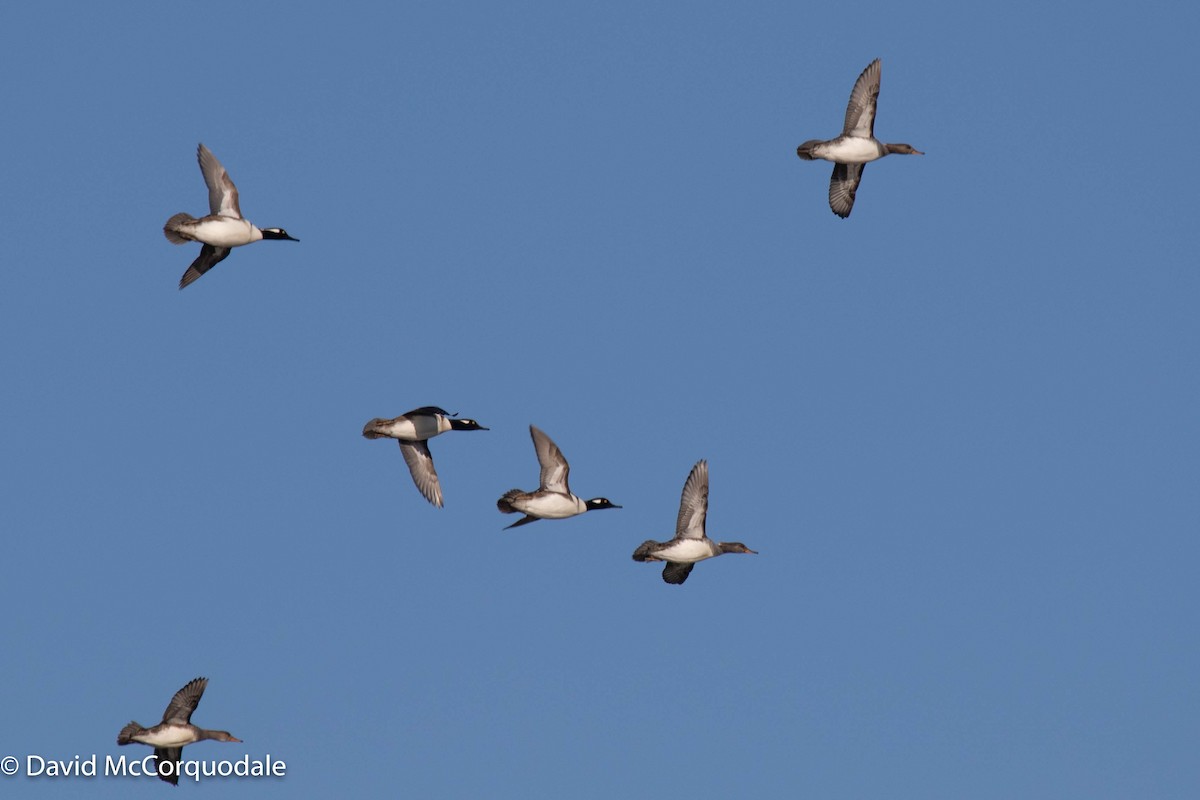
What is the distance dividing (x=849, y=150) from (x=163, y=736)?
19.6 meters

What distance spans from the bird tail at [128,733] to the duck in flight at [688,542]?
11160mm

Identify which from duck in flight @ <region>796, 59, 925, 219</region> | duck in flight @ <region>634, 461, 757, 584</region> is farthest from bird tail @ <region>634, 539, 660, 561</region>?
duck in flight @ <region>796, 59, 925, 219</region>

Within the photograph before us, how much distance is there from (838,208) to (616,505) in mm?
8377

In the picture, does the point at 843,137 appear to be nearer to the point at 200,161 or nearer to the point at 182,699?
the point at 200,161

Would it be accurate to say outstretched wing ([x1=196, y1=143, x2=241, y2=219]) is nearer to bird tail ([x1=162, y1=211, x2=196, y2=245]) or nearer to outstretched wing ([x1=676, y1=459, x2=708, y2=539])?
bird tail ([x1=162, y1=211, x2=196, y2=245])

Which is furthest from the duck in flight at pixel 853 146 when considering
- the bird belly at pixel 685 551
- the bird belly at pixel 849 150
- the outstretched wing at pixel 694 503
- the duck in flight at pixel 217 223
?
the duck in flight at pixel 217 223

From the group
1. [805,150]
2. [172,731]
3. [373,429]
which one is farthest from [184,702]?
[805,150]

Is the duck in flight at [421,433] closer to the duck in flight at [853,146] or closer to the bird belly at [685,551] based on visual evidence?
the bird belly at [685,551]

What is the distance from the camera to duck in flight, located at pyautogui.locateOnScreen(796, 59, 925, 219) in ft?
177

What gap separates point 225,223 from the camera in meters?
51.8

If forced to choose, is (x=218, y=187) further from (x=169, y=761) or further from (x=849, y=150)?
(x=849, y=150)

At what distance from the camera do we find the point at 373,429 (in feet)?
178

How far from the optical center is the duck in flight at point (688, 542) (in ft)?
172

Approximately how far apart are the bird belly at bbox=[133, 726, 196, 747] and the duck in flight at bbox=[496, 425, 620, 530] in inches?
334
